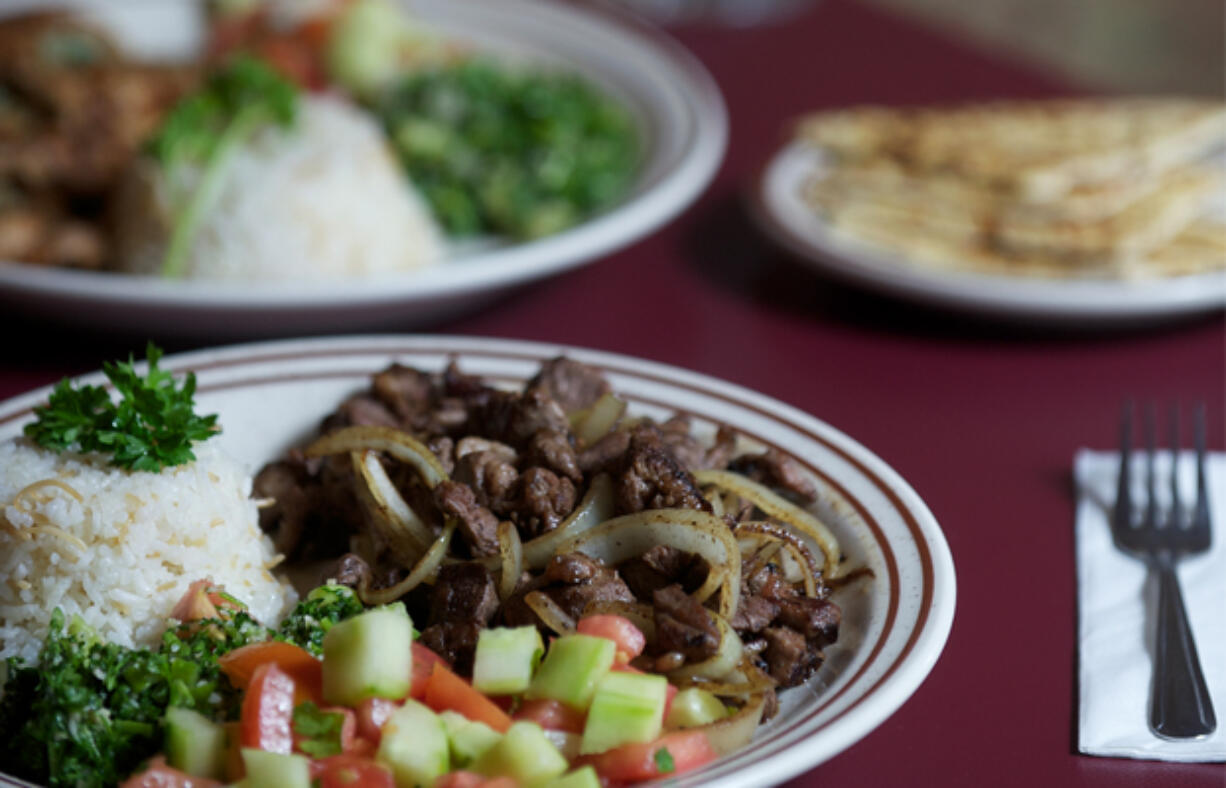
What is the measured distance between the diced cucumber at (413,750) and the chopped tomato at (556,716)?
5.3 inches

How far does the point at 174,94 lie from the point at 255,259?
0.87m

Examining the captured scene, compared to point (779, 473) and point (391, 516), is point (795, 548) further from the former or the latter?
point (391, 516)

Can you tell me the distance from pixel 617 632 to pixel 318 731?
0.41 metres

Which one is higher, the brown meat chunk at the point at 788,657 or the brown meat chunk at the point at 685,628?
the brown meat chunk at the point at 685,628

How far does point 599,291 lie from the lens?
11.6 ft

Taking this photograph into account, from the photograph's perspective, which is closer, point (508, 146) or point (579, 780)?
point (579, 780)

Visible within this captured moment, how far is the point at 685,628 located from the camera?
178 centimetres

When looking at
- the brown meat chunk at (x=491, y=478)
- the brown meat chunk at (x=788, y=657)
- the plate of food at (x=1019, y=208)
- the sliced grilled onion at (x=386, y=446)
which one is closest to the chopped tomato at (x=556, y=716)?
the brown meat chunk at (x=788, y=657)

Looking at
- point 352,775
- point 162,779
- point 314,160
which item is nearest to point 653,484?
point 352,775

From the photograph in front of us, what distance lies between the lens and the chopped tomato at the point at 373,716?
161 centimetres

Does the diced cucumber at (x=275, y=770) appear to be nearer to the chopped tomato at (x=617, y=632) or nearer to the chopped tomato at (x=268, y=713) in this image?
the chopped tomato at (x=268, y=713)

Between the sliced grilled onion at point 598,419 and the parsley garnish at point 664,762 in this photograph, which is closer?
the parsley garnish at point 664,762

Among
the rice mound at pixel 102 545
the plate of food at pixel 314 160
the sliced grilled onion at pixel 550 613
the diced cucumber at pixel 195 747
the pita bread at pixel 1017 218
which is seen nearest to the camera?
the diced cucumber at pixel 195 747

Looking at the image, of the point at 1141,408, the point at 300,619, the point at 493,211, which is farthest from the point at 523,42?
the point at 300,619
